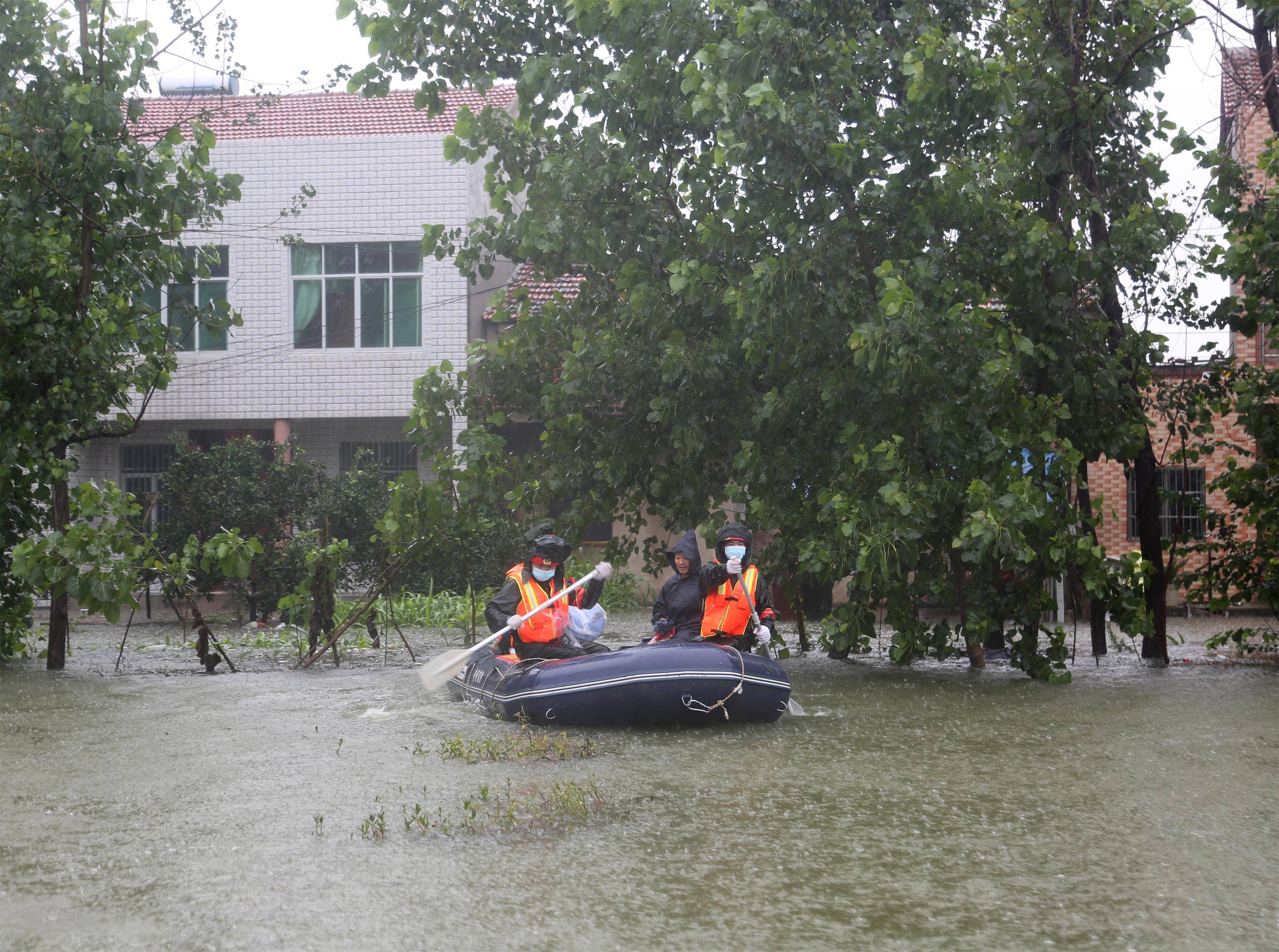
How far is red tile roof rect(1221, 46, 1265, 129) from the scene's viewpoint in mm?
10789

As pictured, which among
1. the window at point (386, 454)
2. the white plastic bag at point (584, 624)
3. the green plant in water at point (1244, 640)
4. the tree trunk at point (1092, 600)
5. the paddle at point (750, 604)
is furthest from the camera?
the window at point (386, 454)

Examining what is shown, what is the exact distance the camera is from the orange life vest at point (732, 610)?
10.3m

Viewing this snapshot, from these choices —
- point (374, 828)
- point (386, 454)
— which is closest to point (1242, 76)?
point (374, 828)

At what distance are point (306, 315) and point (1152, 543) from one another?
43.7ft

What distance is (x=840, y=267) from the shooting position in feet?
36.3

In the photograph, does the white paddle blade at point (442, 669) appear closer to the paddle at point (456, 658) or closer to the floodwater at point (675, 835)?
the paddle at point (456, 658)

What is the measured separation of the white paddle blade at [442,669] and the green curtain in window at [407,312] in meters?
11.5

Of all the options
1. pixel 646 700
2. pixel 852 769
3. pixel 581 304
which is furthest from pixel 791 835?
pixel 581 304

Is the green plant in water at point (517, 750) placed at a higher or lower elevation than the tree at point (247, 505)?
lower

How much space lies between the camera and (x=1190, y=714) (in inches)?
382

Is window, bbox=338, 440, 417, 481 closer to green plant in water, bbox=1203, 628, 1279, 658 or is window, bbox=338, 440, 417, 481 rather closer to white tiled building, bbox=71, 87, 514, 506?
white tiled building, bbox=71, 87, 514, 506

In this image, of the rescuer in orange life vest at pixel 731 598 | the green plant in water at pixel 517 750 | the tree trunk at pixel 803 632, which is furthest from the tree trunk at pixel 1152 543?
the green plant in water at pixel 517 750

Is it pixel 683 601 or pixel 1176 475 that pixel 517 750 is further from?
pixel 1176 475

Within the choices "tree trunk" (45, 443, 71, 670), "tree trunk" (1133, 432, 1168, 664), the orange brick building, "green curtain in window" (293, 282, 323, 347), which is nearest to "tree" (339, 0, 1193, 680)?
"tree trunk" (1133, 432, 1168, 664)
